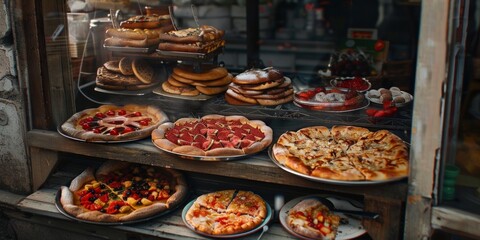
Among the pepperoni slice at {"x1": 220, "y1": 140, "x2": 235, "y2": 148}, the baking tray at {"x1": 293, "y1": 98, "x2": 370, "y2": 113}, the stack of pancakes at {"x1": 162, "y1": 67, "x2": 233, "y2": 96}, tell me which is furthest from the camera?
the stack of pancakes at {"x1": 162, "y1": 67, "x2": 233, "y2": 96}

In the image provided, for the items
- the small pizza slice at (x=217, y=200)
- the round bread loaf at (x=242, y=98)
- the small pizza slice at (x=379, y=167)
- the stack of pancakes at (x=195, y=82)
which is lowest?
the small pizza slice at (x=217, y=200)

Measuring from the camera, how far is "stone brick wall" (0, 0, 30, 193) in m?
4.53

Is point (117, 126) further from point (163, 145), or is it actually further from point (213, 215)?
point (213, 215)

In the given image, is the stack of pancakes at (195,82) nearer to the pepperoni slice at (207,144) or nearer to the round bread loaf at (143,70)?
the round bread loaf at (143,70)

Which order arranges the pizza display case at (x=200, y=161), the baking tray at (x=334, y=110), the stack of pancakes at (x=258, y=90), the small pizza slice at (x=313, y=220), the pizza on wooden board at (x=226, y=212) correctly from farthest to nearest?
1. the stack of pancakes at (x=258, y=90)
2. the baking tray at (x=334, y=110)
3. the pizza on wooden board at (x=226, y=212)
4. the small pizza slice at (x=313, y=220)
5. the pizza display case at (x=200, y=161)

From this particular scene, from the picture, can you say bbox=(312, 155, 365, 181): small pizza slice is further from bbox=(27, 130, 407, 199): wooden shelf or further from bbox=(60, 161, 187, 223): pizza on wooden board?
bbox=(60, 161, 187, 223): pizza on wooden board

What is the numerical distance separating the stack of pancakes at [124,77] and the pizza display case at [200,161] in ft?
0.42

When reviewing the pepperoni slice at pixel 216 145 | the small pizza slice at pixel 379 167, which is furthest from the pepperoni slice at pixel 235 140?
the small pizza slice at pixel 379 167

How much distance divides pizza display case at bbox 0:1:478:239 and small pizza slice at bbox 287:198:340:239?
0.15 meters

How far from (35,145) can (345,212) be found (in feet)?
9.79

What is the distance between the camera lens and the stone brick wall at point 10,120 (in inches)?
178

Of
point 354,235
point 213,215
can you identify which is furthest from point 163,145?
point 354,235

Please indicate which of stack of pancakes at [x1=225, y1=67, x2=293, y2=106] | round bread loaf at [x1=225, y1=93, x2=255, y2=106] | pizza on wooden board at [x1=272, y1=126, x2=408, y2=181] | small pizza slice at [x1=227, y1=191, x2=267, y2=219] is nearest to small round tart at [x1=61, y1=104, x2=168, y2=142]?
round bread loaf at [x1=225, y1=93, x2=255, y2=106]

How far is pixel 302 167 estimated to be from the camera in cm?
353
